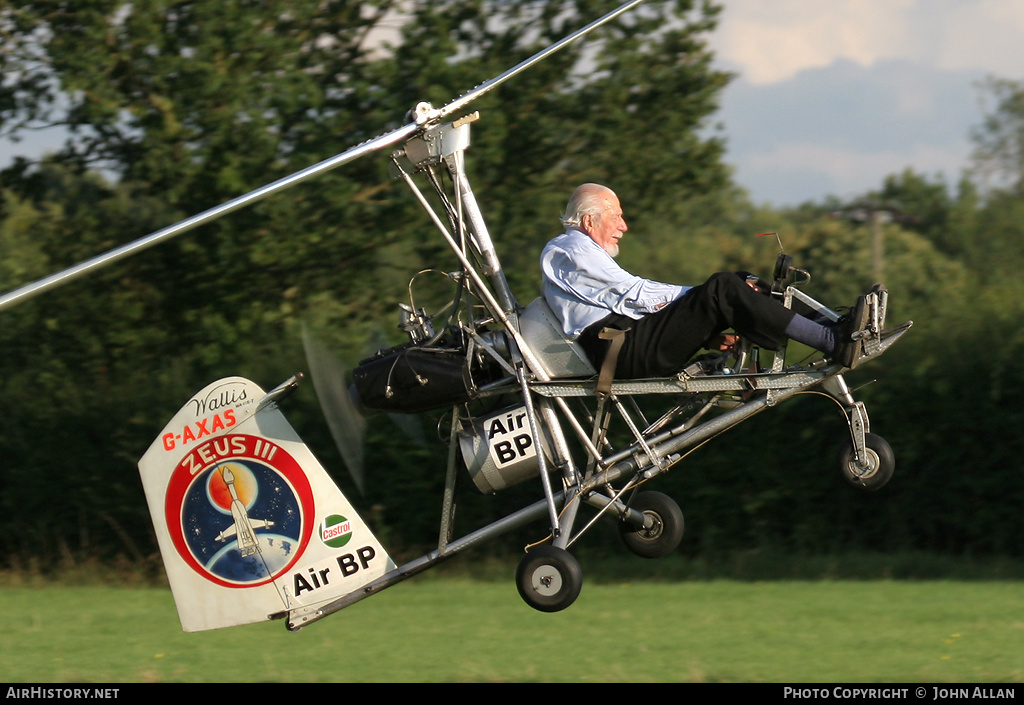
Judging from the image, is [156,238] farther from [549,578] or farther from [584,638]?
[584,638]

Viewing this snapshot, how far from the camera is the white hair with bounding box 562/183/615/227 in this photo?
245 inches

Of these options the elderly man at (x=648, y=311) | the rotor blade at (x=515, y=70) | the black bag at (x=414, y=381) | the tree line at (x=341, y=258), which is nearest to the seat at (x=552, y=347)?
the elderly man at (x=648, y=311)

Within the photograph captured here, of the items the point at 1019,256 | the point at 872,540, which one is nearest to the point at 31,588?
the point at 872,540

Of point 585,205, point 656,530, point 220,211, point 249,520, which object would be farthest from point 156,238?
point 656,530

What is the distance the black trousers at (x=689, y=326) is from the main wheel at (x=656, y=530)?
1.06m

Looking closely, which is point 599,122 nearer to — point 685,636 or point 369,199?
point 369,199

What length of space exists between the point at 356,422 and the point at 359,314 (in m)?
Answer: 8.86

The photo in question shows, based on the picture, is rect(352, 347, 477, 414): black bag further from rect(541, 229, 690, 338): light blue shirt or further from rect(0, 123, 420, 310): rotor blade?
rect(0, 123, 420, 310): rotor blade

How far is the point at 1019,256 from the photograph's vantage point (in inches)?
757

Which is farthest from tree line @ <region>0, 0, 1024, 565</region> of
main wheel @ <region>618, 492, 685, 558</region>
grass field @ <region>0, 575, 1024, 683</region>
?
main wheel @ <region>618, 492, 685, 558</region>

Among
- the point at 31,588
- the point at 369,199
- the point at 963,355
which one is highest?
the point at 369,199

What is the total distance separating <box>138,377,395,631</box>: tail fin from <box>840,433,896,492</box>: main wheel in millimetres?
2281

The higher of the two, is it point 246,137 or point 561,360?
point 246,137

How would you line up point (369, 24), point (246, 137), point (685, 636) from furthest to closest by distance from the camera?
point (369, 24)
point (246, 137)
point (685, 636)
